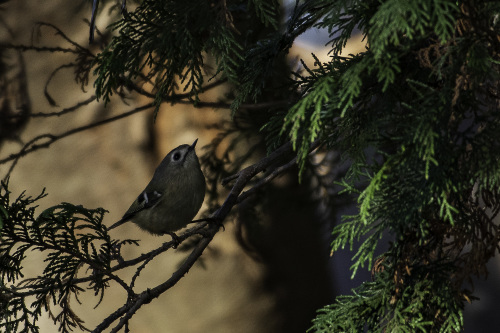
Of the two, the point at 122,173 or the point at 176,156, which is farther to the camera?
the point at 122,173

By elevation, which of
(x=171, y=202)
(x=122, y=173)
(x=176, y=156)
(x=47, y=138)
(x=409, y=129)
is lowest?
(x=409, y=129)

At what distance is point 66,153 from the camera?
163 cm

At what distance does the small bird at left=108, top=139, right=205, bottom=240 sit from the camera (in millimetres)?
1417

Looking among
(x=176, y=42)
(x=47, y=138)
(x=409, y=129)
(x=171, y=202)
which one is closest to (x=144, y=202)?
(x=171, y=202)

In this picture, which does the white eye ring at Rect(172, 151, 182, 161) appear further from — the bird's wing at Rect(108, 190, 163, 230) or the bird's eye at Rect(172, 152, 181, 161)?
the bird's wing at Rect(108, 190, 163, 230)

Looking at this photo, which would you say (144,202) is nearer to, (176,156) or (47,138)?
(176,156)

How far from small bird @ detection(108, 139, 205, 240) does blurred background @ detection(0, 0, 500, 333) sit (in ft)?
0.66

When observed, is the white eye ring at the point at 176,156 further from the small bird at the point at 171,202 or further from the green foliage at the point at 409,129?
the green foliage at the point at 409,129

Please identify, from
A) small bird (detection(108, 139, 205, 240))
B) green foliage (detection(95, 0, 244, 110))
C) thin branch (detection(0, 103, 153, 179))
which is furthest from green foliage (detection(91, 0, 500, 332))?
thin branch (detection(0, 103, 153, 179))

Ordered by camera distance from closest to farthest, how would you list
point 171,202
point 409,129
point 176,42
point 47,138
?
point 409,129
point 176,42
point 171,202
point 47,138

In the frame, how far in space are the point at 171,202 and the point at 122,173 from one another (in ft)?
0.91

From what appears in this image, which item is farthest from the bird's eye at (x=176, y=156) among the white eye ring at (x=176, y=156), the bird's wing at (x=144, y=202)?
the bird's wing at (x=144, y=202)

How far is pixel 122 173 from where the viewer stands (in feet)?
5.36

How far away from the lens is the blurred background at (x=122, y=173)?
1596 millimetres
